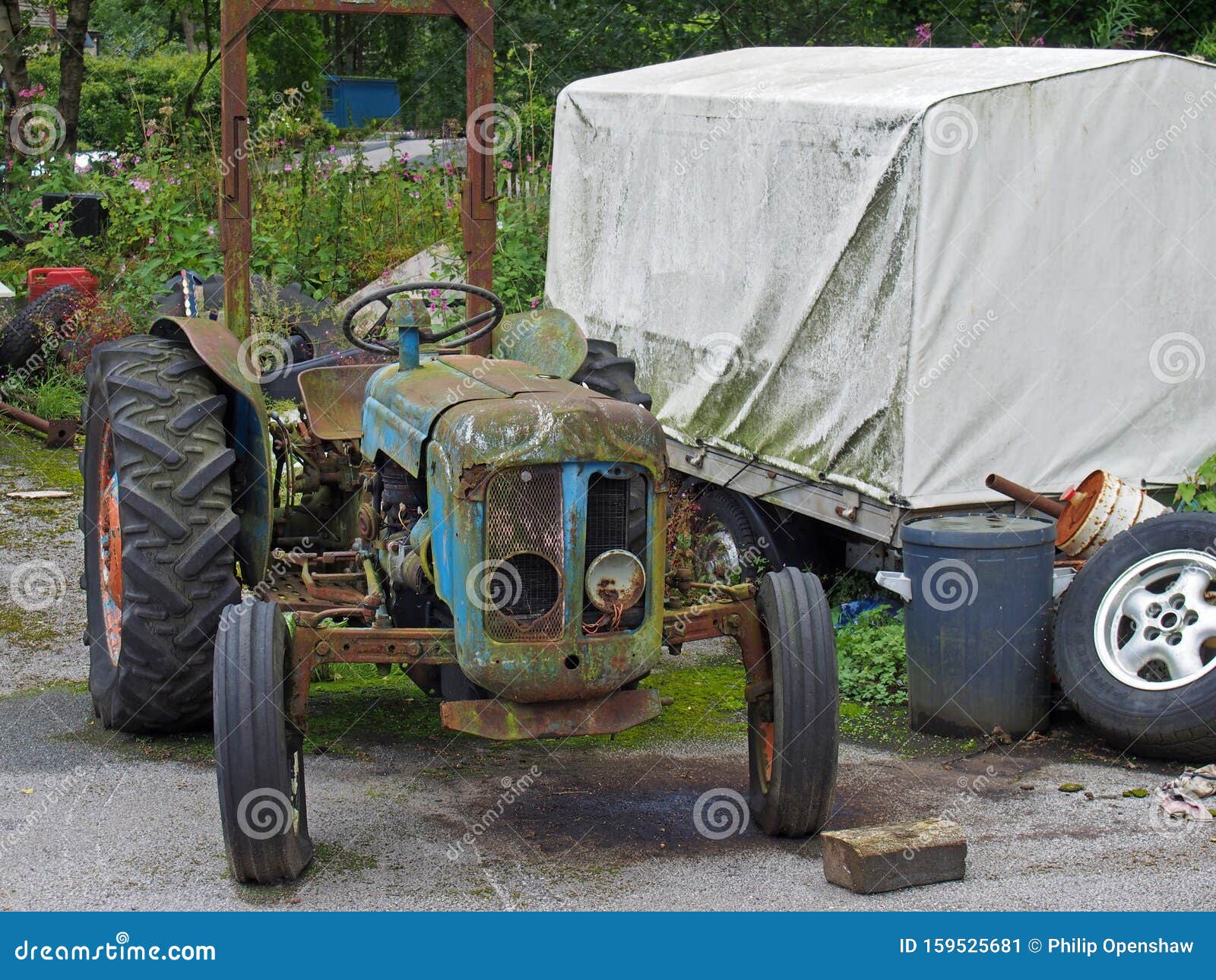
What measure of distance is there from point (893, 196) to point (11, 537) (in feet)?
16.6

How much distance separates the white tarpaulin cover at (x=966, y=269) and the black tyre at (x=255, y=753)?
3.14 m

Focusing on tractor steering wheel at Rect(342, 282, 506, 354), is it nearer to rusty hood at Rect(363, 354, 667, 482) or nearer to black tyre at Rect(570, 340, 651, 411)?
black tyre at Rect(570, 340, 651, 411)

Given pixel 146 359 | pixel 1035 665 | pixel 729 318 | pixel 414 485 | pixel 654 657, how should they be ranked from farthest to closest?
pixel 729 318
pixel 1035 665
pixel 146 359
pixel 414 485
pixel 654 657

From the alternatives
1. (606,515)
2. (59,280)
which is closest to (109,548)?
(606,515)

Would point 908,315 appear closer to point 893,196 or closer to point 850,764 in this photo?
point 893,196

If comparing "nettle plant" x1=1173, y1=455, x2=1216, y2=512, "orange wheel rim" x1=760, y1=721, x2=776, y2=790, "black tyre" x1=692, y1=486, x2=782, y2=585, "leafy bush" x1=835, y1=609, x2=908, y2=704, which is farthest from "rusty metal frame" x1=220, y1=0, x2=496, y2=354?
"nettle plant" x1=1173, y1=455, x2=1216, y2=512

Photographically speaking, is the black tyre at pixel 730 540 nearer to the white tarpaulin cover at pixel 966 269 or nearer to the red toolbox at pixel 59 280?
the white tarpaulin cover at pixel 966 269

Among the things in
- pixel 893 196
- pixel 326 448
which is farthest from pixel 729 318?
pixel 326 448

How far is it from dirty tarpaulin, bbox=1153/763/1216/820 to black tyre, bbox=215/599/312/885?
108 inches

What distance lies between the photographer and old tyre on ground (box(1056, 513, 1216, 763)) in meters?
5.49

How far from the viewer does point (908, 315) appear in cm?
650

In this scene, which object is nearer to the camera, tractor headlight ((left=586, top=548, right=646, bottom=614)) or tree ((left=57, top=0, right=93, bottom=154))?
tractor headlight ((left=586, top=548, right=646, bottom=614))

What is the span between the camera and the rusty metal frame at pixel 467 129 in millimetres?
7352

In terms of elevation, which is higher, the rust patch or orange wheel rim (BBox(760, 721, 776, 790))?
the rust patch
